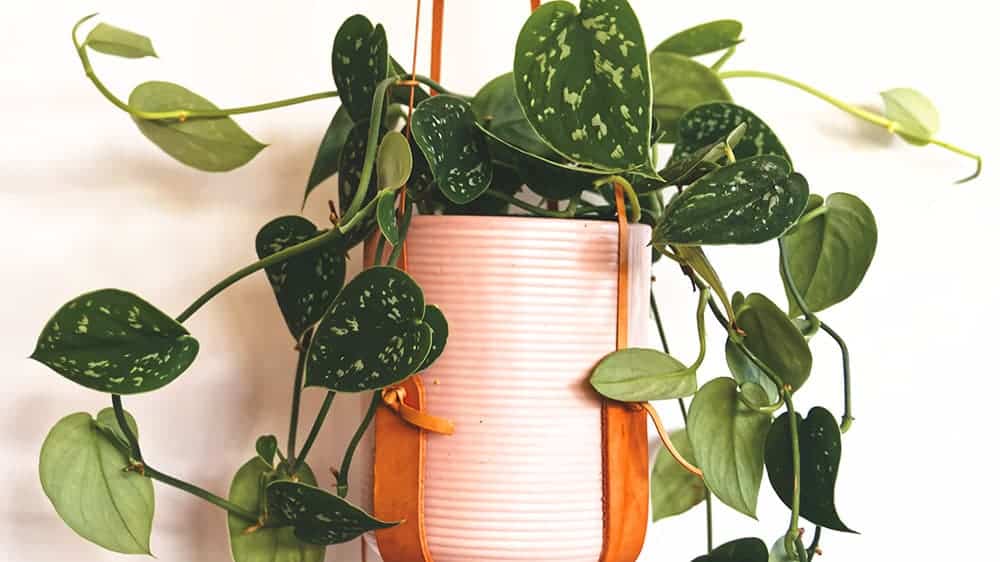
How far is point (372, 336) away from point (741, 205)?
0.98 ft

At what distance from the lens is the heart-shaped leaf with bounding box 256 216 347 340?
93cm

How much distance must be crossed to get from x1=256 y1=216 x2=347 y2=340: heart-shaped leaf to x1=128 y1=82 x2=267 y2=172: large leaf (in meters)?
0.12

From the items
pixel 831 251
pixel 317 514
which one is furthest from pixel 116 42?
pixel 831 251

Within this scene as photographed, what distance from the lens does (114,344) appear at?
30.3 inches

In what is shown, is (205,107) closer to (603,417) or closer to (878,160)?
(603,417)

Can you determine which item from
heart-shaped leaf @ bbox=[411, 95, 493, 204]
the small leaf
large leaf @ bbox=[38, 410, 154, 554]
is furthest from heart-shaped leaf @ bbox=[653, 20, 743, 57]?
large leaf @ bbox=[38, 410, 154, 554]

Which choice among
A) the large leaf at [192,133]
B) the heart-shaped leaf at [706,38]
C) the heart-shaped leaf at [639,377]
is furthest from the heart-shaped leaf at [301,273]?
the heart-shaped leaf at [706,38]

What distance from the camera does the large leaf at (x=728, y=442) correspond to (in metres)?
0.85

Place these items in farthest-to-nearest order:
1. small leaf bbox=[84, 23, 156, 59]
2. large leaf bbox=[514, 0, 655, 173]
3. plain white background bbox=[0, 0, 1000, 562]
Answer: plain white background bbox=[0, 0, 1000, 562] → small leaf bbox=[84, 23, 156, 59] → large leaf bbox=[514, 0, 655, 173]

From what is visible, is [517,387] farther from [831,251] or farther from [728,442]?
[831,251]

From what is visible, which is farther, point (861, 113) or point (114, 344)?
point (861, 113)

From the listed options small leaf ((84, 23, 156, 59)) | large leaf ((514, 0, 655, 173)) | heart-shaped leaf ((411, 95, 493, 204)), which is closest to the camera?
large leaf ((514, 0, 655, 173))

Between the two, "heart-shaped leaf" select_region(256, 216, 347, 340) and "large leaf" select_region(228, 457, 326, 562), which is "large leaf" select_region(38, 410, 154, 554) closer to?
"large leaf" select_region(228, 457, 326, 562)

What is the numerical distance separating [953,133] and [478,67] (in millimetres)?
561
